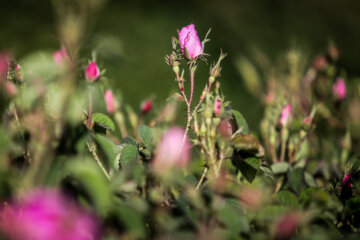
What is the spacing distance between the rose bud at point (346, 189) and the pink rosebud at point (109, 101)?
50 cm

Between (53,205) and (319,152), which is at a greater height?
(53,205)

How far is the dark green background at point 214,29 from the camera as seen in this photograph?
2285 millimetres

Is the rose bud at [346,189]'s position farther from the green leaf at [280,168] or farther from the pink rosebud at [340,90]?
the pink rosebud at [340,90]

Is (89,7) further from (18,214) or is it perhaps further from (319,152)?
(319,152)

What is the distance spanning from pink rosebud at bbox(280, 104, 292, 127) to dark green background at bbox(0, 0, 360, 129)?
107 centimetres

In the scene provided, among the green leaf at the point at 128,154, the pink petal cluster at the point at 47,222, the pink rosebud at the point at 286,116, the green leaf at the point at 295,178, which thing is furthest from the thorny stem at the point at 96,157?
the pink rosebud at the point at 286,116

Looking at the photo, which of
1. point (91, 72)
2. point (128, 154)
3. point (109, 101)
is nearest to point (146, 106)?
point (109, 101)

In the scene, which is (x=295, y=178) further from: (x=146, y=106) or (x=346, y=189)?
(x=146, y=106)

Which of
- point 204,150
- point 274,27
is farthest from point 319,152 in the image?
point 274,27

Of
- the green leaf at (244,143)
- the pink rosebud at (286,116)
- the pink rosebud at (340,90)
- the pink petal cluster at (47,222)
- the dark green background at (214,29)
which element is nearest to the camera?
the pink petal cluster at (47,222)

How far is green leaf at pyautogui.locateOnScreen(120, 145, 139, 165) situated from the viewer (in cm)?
54

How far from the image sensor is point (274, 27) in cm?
313

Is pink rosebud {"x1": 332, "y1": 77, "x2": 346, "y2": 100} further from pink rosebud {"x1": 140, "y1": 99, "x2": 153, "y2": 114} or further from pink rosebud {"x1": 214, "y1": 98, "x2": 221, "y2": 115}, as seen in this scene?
pink rosebud {"x1": 214, "y1": 98, "x2": 221, "y2": 115}

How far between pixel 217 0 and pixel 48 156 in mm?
3031
